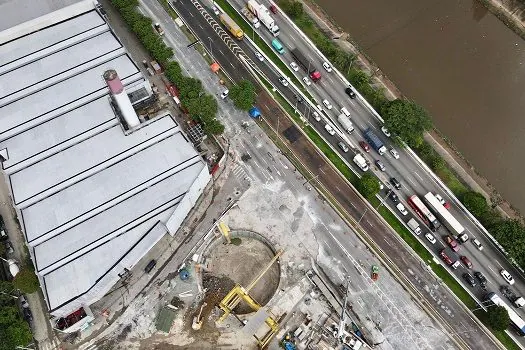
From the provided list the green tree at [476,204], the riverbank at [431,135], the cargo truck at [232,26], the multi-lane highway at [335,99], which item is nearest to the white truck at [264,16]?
the multi-lane highway at [335,99]

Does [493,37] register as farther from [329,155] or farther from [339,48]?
[329,155]

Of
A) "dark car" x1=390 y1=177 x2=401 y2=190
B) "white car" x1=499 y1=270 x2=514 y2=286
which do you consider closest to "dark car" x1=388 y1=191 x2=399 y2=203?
"dark car" x1=390 y1=177 x2=401 y2=190

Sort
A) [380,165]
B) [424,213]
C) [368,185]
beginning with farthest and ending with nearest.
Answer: [380,165], [424,213], [368,185]

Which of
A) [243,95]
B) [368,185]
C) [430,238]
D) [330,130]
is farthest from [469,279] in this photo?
[243,95]

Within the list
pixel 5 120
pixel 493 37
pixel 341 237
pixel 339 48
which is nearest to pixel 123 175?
pixel 5 120

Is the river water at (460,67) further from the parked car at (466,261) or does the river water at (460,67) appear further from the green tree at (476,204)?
the parked car at (466,261)

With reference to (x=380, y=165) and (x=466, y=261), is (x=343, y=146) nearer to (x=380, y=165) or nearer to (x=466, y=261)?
(x=380, y=165)

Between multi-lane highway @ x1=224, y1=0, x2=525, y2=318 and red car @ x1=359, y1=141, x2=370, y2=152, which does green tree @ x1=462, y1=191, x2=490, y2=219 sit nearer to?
multi-lane highway @ x1=224, y1=0, x2=525, y2=318
